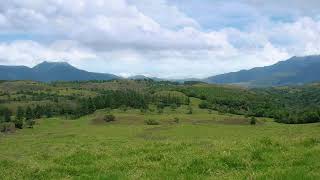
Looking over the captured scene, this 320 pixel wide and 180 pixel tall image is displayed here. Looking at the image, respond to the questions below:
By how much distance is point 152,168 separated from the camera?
18.6 m

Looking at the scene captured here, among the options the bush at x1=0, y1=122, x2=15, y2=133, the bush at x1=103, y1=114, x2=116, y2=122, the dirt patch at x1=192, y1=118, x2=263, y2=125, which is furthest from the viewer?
the bush at x1=103, y1=114, x2=116, y2=122

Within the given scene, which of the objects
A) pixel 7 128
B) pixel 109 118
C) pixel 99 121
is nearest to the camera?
pixel 7 128

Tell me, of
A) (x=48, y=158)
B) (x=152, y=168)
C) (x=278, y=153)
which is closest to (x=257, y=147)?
(x=278, y=153)

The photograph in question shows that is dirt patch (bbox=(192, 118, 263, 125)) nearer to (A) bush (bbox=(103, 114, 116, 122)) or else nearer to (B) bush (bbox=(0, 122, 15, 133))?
(A) bush (bbox=(103, 114, 116, 122))

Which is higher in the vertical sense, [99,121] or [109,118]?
[109,118]

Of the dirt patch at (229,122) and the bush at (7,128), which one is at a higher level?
the dirt patch at (229,122)

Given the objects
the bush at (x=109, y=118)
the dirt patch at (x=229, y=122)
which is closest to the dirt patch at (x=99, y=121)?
the bush at (x=109, y=118)

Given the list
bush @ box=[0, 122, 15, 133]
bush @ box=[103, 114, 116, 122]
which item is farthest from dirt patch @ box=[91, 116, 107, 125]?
bush @ box=[0, 122, 15, 133]

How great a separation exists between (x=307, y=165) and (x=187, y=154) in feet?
17.8

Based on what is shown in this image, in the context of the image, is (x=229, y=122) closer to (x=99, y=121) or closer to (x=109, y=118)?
(x=109, y=118)

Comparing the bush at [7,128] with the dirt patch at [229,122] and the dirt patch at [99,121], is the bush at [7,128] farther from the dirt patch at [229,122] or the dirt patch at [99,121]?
the dirt patch at [229,122]

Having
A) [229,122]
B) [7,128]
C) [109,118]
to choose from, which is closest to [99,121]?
[109,118]

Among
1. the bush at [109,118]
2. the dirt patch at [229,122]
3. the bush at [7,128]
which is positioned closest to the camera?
the bush at [7,128]

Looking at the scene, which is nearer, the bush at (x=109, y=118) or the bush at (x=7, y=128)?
the bush at (x=7, y=128)
